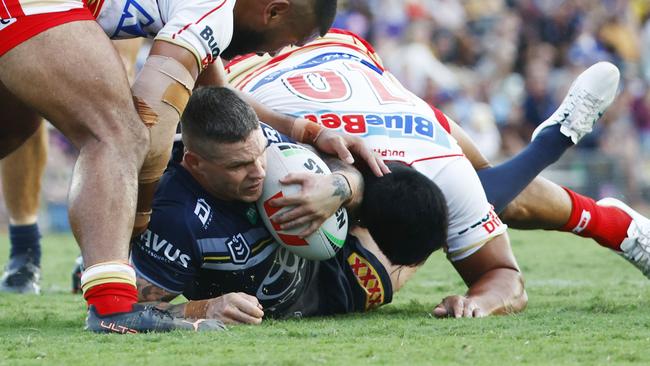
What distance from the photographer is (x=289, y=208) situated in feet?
12.5

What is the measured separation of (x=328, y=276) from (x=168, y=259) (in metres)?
0.74

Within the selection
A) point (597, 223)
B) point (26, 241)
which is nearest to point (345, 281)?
point (597, 223)

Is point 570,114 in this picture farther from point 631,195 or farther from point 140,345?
point 631,195

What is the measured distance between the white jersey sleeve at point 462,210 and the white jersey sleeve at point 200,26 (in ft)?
3.46

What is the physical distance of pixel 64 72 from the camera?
345cm

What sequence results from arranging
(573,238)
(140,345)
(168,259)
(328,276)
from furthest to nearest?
(573,238) → (328,276) → (168,259) → (140,345)

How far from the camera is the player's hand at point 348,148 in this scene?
4090 millimetres

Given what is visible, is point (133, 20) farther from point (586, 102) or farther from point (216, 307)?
point (586, 102)

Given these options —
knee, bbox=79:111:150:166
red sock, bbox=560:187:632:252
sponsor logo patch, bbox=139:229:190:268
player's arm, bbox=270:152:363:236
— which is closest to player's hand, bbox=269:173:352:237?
player's arm, bbox=270:152:363:236

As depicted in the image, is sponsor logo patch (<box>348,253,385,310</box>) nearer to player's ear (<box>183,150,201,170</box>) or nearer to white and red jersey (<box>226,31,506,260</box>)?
white and red jersey (<box>226,31,506,260</box>)

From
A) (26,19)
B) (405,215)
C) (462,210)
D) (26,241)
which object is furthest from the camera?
(26,241)

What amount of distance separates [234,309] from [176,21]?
3.23 feet

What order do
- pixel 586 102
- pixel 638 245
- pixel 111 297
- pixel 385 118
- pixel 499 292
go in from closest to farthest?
pixel 111 297, pixel 499 292, pixel 385 118, pixel 638 245, pixel 586 102

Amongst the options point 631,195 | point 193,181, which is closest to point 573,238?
point 631,195
